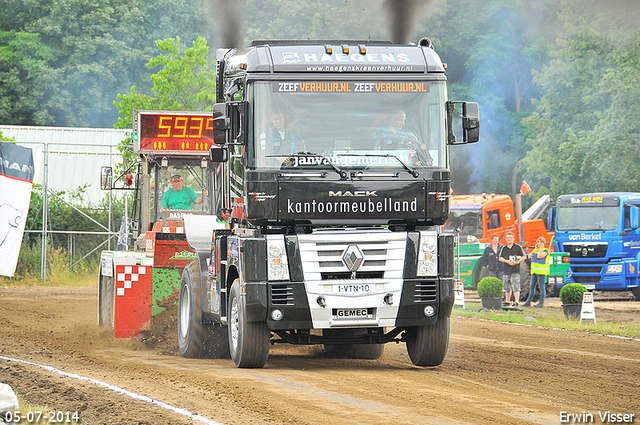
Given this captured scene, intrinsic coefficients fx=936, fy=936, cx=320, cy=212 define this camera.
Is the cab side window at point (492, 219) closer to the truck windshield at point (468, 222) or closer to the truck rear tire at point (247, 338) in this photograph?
the truck windshield at point (468, 222)

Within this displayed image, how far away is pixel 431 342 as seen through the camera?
412 inches

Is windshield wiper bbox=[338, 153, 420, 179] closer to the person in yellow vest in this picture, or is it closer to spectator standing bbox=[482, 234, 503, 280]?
spectator standing bbox=[482, 234, 503, 280]

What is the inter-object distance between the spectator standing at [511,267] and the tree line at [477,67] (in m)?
13.8

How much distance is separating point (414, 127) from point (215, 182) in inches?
284

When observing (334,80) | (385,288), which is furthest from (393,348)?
(334,80)

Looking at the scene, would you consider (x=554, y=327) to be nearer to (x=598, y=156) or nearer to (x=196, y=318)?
(x=196, y=318)

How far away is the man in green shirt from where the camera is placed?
16281mm

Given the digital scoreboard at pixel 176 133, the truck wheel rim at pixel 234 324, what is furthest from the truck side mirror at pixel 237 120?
the digital scoreboard at pixel 176 133

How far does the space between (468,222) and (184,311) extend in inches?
679

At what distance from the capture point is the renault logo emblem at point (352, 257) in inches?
381

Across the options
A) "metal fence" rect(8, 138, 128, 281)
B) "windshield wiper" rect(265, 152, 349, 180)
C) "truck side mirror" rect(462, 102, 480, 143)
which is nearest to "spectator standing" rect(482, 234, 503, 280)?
"metal fence" rect(8, 138, 128, 281)

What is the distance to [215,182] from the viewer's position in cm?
1667

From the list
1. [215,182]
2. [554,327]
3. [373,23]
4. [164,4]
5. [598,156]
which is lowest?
[554,327]

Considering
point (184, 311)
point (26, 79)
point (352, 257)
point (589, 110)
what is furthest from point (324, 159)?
point (26, 79)
